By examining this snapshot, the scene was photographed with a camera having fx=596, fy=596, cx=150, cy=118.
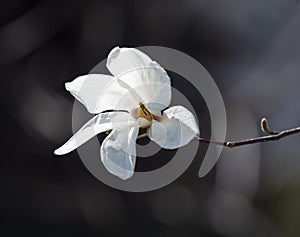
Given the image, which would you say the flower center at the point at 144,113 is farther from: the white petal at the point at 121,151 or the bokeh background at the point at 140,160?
the bokeh background at the point at 140,160

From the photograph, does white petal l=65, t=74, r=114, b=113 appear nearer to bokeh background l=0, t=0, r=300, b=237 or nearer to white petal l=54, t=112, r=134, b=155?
white petal l=54, t=112, r=134, b=155

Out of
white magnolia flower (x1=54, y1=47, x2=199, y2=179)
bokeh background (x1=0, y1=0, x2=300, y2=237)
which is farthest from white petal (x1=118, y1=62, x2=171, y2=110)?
bokeh background (x1=0, y1=0, x2=300, y2=237)

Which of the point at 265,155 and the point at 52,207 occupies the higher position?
the point at 265,155

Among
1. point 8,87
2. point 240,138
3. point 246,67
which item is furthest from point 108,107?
point 246,67

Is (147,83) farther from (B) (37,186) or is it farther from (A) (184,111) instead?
(B) (37,186)

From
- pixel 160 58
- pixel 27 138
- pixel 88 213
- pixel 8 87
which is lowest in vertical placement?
pixel 88 213

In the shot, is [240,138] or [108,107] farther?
[240,138]

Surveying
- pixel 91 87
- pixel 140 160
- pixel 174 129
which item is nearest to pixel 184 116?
pixel 174 129
